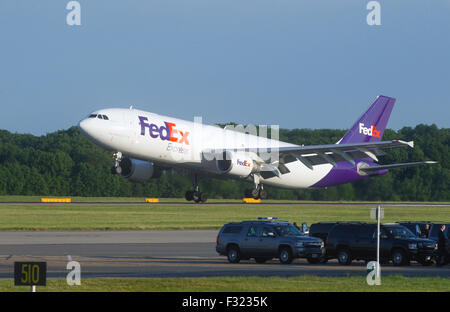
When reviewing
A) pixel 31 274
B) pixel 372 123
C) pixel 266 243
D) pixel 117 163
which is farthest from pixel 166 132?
pixel 31 274

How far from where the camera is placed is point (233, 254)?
114ft

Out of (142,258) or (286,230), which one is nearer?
(286,230)

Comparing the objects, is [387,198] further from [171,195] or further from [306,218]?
[171,195]

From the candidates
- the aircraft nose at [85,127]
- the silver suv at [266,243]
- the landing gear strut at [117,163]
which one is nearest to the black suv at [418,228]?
the silver suv at [266,243]

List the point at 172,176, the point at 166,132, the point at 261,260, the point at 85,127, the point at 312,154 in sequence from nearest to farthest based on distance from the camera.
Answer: the point at 261,260
the point at 85,127
the point at 166,132
the point at 312,154
the point at 172,176

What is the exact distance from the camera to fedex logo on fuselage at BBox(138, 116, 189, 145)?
6200 centimetres

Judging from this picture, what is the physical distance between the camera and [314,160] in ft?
240

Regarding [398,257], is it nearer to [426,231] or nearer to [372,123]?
[426,231]

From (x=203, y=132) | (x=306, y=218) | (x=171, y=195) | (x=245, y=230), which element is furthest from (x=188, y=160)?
(x=171, y=195)

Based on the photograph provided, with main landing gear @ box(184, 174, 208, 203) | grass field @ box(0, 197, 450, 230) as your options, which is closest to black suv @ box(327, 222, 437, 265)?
grass field @ box(0, 197, 450, 230)

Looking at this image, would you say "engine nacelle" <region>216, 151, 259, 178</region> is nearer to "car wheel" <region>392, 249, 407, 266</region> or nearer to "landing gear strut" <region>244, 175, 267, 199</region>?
"landing gear strut" <region>244, 175, 267, 199</region>

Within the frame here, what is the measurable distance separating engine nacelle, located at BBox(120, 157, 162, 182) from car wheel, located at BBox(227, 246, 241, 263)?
1403 inches

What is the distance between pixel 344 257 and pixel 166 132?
30.8 metres

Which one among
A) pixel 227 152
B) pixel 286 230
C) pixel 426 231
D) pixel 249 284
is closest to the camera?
pixel 249 284
